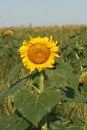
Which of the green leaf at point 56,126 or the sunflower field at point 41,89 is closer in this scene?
the sunflower field at point 41,89

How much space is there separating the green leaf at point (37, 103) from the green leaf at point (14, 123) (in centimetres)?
15

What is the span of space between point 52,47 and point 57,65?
95 millimetres

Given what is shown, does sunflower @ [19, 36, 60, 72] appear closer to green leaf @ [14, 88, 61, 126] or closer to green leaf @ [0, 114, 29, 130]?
green leaf @ [14, 88, 61, 126]

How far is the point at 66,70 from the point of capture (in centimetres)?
Result: 207

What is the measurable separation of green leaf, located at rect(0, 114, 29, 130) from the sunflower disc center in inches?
12.3

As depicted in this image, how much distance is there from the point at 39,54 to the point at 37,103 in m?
0.25

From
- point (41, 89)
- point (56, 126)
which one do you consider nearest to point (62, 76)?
point (41, 89)

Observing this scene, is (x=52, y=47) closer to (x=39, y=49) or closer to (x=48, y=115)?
(x=39, y=49)

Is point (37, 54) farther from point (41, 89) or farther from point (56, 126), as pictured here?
point (56, 126)

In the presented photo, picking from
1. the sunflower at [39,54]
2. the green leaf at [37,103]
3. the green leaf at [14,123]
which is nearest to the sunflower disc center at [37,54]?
the sunflower at [39,54]

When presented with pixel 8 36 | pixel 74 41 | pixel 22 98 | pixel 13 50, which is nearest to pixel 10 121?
pixel 22 98

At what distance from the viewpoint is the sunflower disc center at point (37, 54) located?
207cm

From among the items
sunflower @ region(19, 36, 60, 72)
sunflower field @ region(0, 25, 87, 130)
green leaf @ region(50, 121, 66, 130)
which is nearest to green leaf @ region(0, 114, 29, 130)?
sunflower field @ region(0, 25, 87, 130)

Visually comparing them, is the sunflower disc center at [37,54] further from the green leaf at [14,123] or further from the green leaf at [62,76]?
the green leaf at [14,123]
